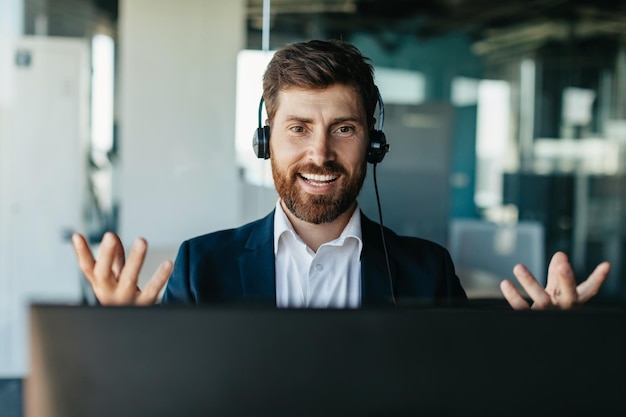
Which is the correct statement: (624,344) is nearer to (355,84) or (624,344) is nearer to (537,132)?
(355,84)

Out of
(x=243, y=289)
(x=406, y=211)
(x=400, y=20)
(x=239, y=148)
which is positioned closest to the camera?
(x=243, y=289)

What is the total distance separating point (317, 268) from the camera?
1.47 meters

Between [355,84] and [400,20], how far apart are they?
20.7 feet

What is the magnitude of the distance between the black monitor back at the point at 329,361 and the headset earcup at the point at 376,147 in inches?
33.3

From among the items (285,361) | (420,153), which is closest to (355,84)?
(285,361)

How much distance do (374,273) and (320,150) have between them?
0.95 feet

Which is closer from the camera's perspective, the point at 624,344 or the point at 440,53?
the point at 624,344

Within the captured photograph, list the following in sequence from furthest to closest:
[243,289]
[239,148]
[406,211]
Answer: [406,211], [239,148], [243,289]

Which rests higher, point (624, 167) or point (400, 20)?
point (400, 20)

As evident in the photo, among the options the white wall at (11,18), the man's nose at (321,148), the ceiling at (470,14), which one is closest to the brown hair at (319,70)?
the man's nose at (321,148)

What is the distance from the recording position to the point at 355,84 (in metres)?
1.48

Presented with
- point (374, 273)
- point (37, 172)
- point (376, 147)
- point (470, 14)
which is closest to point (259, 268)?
point (374, 273)

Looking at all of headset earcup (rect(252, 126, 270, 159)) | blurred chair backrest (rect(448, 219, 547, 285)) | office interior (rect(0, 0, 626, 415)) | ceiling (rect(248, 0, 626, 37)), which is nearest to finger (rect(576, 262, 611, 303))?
headset earcup (rect(252, 126, 270, 159))

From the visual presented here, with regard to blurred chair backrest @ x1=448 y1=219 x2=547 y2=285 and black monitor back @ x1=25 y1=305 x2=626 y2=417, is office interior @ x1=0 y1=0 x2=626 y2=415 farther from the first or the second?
black monitor back @ x1=25 y1=305 x2=626 y2=417
